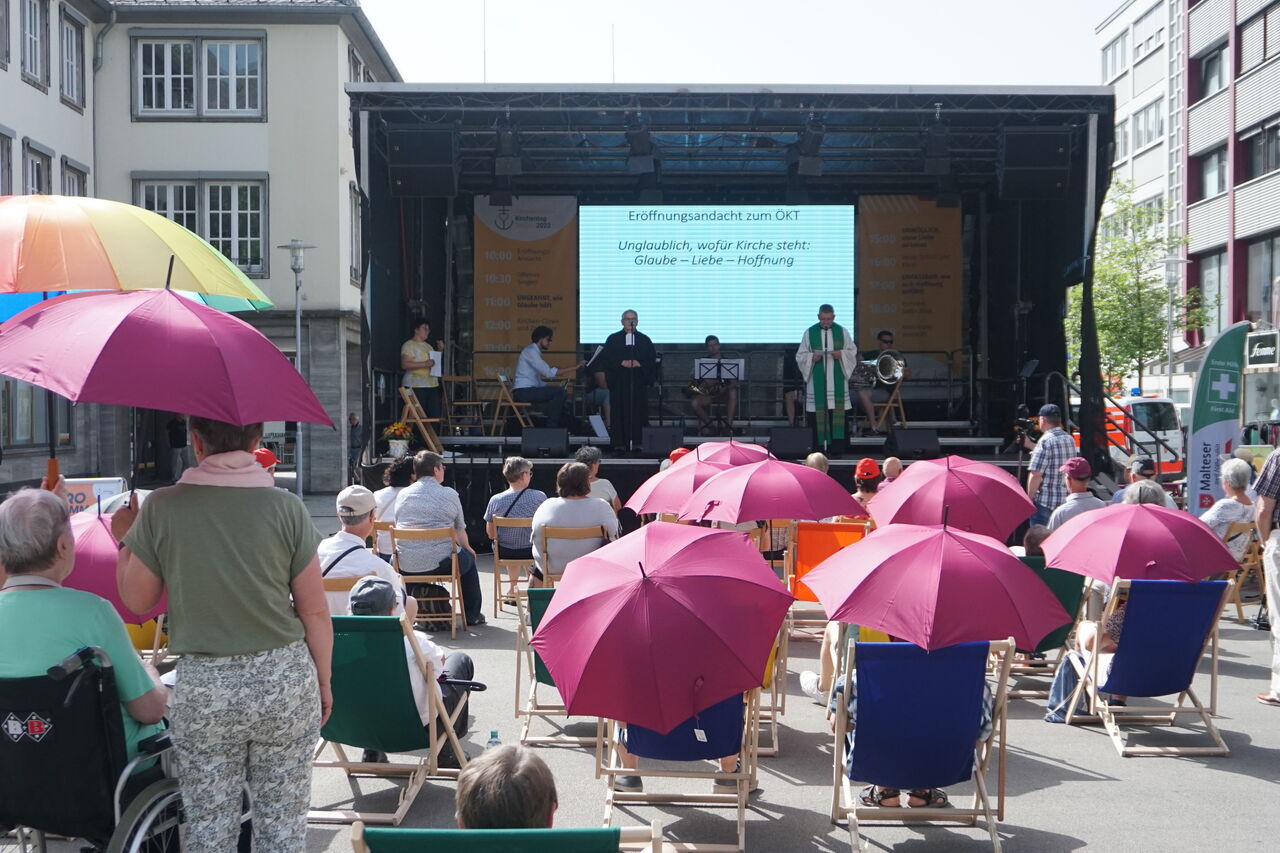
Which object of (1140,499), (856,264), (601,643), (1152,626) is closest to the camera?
(601,643)

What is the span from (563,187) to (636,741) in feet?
40.6

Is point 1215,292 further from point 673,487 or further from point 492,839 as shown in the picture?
point 492,839

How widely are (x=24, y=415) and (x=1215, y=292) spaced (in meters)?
29.4

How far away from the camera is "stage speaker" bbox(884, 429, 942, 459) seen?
13.9 metres

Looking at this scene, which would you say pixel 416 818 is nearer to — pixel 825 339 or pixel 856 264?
pixel 825 339

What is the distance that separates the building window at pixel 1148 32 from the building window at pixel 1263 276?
15049 mm

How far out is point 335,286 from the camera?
84.6 ft

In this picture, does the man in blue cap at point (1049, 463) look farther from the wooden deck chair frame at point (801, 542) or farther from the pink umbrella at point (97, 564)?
the pink umbrella at point (97, 564)

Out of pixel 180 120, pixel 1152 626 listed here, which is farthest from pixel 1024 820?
pixel 180 120

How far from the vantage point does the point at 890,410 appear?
602 inches

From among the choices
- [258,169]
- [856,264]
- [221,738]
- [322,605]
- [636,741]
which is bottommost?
[636,741]

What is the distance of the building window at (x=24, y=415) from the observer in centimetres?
2183

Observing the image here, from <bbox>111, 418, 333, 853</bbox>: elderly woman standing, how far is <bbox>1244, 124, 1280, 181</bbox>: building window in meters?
32.6

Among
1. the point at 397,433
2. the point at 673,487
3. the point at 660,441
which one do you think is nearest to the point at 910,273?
the point at 660,441
